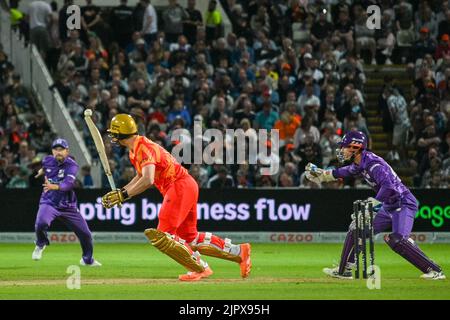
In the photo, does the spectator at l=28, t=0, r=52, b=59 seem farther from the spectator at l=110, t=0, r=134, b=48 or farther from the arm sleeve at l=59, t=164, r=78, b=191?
the arm sleeve at l=59, t=164, r=78, b=191

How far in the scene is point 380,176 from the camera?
16578 mm

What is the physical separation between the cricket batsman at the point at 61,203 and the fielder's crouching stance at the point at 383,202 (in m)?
4.42

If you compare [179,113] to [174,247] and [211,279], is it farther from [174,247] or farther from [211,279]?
[174,247]

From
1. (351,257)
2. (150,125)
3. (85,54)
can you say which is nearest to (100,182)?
(150,125)

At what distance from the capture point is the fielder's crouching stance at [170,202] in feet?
50.9

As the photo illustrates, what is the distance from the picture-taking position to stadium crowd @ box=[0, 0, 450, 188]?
89.7 ft

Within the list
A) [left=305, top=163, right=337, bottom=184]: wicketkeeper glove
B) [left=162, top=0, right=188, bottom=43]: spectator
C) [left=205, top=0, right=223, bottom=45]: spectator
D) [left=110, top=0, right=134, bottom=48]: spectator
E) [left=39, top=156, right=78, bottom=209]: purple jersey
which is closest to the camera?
[left=305, top=163, right=337, bottom=184]: wicketkeeper glove

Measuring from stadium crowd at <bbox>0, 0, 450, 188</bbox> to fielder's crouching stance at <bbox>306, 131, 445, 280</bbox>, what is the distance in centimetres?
941

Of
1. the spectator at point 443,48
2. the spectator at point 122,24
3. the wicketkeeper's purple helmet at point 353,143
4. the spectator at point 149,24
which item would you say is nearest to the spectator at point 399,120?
the spectator at point 443,48

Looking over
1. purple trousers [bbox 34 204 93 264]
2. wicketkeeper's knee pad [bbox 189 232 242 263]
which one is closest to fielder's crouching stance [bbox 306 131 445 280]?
wicketkeeper's knee pad [bbox 189 232 242 263]

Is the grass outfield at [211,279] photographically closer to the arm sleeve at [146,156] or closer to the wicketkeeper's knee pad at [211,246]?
the wicketkeeper's knee pad at [211,246]

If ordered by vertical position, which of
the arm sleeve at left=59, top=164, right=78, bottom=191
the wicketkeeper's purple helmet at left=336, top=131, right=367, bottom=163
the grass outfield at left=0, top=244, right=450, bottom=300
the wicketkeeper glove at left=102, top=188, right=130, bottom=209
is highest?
the wicketkeeper's purple helmet at left=336, top=131, right=367, bottom=163

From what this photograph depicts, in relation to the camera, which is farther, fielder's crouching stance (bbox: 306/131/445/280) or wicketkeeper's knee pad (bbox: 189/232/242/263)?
fielder's crouching stance (bbox: 306/131/445/280)

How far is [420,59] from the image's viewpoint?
30906mm
